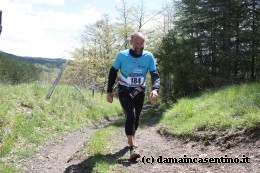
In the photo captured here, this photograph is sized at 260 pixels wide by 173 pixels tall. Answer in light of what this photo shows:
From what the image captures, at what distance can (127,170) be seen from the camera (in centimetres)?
460

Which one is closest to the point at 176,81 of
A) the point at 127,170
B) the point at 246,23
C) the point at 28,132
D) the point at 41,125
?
the point at 246,23

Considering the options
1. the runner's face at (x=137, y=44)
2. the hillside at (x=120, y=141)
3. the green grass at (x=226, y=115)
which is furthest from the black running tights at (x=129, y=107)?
the green grass at (x=226, y=115)

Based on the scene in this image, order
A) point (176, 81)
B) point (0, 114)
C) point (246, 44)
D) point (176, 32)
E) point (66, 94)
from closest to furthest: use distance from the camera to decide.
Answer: point (0, 114)
point (66, 94)
point (246, 44)
point (176, 81)
point (176, 32)

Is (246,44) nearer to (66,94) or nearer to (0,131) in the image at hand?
(66,94)

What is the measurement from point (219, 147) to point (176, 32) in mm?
15696

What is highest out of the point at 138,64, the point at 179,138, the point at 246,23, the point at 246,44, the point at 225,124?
the point at 246,23

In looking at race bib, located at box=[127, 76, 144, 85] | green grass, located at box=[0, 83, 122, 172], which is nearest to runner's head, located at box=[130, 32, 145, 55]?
race bib, located at box=[127, 76, 144, 85]

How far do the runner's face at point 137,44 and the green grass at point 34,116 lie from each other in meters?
3.29

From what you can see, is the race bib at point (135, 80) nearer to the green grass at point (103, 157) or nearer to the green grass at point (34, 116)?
the green grass at point (103, 157)

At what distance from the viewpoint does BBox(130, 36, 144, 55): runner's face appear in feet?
18.2

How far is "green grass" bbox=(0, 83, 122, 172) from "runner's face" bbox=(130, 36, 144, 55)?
10.8 ft

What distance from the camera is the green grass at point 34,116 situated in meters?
6.94

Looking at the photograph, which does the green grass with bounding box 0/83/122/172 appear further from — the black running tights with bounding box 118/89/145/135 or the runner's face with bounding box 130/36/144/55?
the runner's face with bounding box 130/36/144/55

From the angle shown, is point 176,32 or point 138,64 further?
point 176,32
